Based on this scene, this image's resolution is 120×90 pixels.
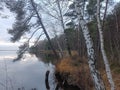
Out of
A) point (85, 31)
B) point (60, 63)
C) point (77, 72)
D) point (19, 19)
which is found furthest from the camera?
point (19, 19)

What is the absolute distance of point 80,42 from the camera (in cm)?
2572

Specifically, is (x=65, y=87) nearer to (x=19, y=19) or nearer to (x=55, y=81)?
(x=55, y=81)

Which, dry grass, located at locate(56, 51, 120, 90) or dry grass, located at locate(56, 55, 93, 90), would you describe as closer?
dry grass, located at locate(56, 51, 120, 90)

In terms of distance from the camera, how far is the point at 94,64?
361 inches

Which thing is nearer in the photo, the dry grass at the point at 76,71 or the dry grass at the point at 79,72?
the dry grass at the point at 79,72

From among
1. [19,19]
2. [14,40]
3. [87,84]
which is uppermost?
[19,19]

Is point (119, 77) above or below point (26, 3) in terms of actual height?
below

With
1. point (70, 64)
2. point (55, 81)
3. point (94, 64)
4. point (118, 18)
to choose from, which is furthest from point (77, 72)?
point (118, 18)

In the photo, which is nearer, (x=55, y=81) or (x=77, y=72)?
(x=77, y=72)

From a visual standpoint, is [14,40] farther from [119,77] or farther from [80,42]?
[119,77]

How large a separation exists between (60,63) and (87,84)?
5.91 meters

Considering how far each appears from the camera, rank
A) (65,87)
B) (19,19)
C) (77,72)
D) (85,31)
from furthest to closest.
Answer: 1. (19,19)
2. (65,87)
3. (77,72)
4. (85,31)

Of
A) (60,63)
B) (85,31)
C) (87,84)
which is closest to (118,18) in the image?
(60,63)

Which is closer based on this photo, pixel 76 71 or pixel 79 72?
pixel 79 72
